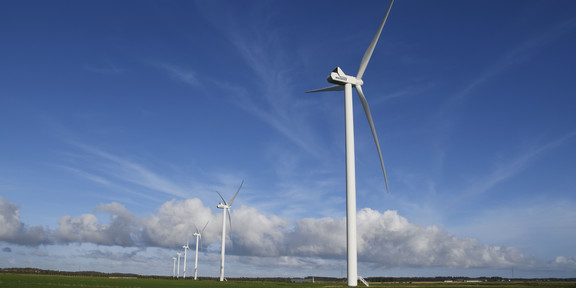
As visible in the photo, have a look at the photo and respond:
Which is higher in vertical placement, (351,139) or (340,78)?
(340,78)

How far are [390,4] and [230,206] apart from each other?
89.8 meters

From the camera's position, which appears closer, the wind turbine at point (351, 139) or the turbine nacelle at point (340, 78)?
the wind turbine at point (351, 139)

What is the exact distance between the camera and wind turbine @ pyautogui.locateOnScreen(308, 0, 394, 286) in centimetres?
5172

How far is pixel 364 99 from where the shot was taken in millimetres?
61031

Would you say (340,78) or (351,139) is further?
(340,78)

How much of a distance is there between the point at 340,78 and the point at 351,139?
30.7ft

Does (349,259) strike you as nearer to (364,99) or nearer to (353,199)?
(353,199)

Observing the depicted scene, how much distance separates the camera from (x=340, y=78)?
198ft

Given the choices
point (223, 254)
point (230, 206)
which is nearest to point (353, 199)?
point (223, 254)

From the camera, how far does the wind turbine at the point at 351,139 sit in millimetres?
51719

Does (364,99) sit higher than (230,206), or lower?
higher

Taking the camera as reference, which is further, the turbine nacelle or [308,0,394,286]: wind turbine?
the turbine nacelle

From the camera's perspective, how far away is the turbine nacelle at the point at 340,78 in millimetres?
60062

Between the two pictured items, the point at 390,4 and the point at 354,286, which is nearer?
the point at 354,286
